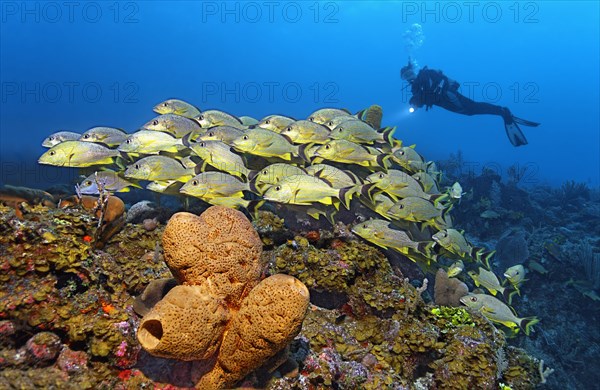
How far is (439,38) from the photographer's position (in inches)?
5846

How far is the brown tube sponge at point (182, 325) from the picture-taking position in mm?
2217

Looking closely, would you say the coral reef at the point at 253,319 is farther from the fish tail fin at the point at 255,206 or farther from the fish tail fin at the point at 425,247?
the fish tail fin at the point at 425,247

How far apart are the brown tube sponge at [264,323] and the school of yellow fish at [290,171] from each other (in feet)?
7.31

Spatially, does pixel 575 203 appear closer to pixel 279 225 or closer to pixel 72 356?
pixel 279 225

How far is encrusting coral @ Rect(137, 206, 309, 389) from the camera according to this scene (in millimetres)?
2279

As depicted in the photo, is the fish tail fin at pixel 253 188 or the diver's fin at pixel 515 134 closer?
the fish tail fin at pixel 253 188

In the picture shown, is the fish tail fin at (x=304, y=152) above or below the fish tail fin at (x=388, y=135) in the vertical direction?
below

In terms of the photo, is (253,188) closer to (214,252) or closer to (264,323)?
(214,252)

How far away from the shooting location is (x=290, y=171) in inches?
201

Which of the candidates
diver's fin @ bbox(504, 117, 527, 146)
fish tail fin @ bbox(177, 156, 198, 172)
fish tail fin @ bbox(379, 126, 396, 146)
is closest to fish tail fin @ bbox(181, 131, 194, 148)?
fish tail fin @ bbox(177, 156, 198, 172)

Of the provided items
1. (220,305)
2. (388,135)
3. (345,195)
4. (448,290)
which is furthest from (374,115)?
(220,305)

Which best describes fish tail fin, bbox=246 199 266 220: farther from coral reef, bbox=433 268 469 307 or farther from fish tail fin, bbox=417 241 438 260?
coral reef, bbox=433 268 469 307

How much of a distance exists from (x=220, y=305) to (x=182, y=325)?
327mm

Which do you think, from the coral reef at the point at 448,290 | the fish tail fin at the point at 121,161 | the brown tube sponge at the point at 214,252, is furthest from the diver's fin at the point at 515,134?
the brown tube sponge at the point at 214,252
